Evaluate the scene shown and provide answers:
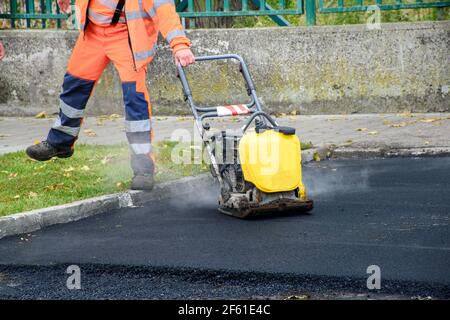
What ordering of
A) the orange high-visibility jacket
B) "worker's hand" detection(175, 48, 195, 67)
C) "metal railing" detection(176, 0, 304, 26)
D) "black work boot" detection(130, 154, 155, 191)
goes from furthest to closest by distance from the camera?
"metal railing" detection(176, 0, 304, 26), "black work boot" detection(130, 154, 155, 191), the orange high-visibility jacket, "worker's hand" detection(175, 48, 195, 67)

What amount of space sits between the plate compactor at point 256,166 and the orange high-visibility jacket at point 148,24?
2.15 feet

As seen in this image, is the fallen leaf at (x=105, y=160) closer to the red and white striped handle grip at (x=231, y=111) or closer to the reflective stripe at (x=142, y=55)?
the reflective stripe at (x=142, y=55)

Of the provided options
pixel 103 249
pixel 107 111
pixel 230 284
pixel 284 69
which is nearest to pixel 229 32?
pixel 284 69

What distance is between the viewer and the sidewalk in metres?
10.9

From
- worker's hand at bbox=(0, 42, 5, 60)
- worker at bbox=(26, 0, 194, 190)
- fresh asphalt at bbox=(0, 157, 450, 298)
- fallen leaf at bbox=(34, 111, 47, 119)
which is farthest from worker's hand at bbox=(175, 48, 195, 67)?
worker's hand at bbox=(0, 42, 5, 60)

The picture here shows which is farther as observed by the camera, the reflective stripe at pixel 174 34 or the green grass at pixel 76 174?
the green grass at pixel 76 174

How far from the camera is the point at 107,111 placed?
13.8 m

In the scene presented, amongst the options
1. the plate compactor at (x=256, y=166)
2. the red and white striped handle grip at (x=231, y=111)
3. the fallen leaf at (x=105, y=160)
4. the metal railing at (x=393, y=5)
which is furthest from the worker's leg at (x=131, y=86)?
the metal railing at (x=393, y=5)

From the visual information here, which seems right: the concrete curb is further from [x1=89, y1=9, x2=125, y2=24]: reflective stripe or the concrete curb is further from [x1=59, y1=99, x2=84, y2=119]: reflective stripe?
[x1=89, y1=9, x2=125, y2=24]: reflective stripe

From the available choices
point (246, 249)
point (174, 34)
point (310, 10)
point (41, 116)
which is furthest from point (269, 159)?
point (41, 116)

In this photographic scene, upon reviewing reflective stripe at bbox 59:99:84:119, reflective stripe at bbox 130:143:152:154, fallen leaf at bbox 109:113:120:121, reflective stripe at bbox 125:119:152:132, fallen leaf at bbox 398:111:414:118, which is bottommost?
fallen leaf at bbox 109:113:120:121

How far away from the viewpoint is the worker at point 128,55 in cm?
838

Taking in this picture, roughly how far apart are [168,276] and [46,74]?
792 cm
